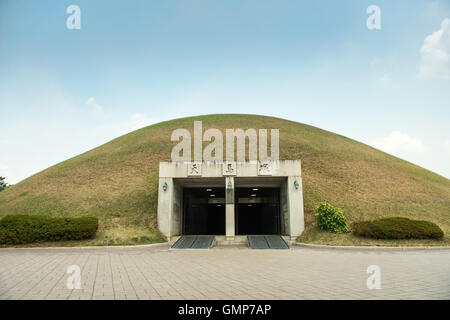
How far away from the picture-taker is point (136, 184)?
2964cm

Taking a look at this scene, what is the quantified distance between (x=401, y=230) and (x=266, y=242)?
335 inches

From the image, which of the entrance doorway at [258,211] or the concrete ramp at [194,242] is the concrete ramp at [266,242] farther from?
the entrance doorway at [258,211]

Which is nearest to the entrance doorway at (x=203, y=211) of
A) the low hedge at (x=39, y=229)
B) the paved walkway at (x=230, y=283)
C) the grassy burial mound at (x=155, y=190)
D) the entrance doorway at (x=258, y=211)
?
the entrance doorway at (x=258, y=211)

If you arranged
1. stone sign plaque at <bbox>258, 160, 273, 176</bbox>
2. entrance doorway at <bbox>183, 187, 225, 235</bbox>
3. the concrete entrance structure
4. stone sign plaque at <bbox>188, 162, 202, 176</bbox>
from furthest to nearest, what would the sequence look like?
1. entrance doorway at <bbox>183, 187, 225, 235</bbox>
2. stone sign plaque at <bbox>188, 162, 202, 176</bbox>
3. stone sign plaque at <bbox>258, 160, 273, 176</bbox>
4. the concrete entrance structure

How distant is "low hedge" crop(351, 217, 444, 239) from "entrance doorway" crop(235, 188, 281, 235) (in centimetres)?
835

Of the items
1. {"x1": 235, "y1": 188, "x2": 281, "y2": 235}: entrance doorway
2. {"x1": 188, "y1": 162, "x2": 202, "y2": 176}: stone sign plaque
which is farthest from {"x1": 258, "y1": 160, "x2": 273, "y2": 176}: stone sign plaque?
{"x1": 188, "y1": 162, "x2": 202, "y2": 176}: stone sign plaque

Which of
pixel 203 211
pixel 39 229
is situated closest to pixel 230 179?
pixel 203 211

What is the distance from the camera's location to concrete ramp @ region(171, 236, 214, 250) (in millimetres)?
17127

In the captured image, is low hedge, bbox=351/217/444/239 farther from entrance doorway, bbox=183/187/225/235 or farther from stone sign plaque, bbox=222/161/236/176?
entrance doorway, bbox=183/187/225/235

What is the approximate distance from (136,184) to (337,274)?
2513cm

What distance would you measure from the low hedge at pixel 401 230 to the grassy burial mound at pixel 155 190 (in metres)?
0.40

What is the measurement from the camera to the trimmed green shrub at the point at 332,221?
2000 centimetres

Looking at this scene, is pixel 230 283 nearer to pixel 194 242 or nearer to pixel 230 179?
pixel 194 242
